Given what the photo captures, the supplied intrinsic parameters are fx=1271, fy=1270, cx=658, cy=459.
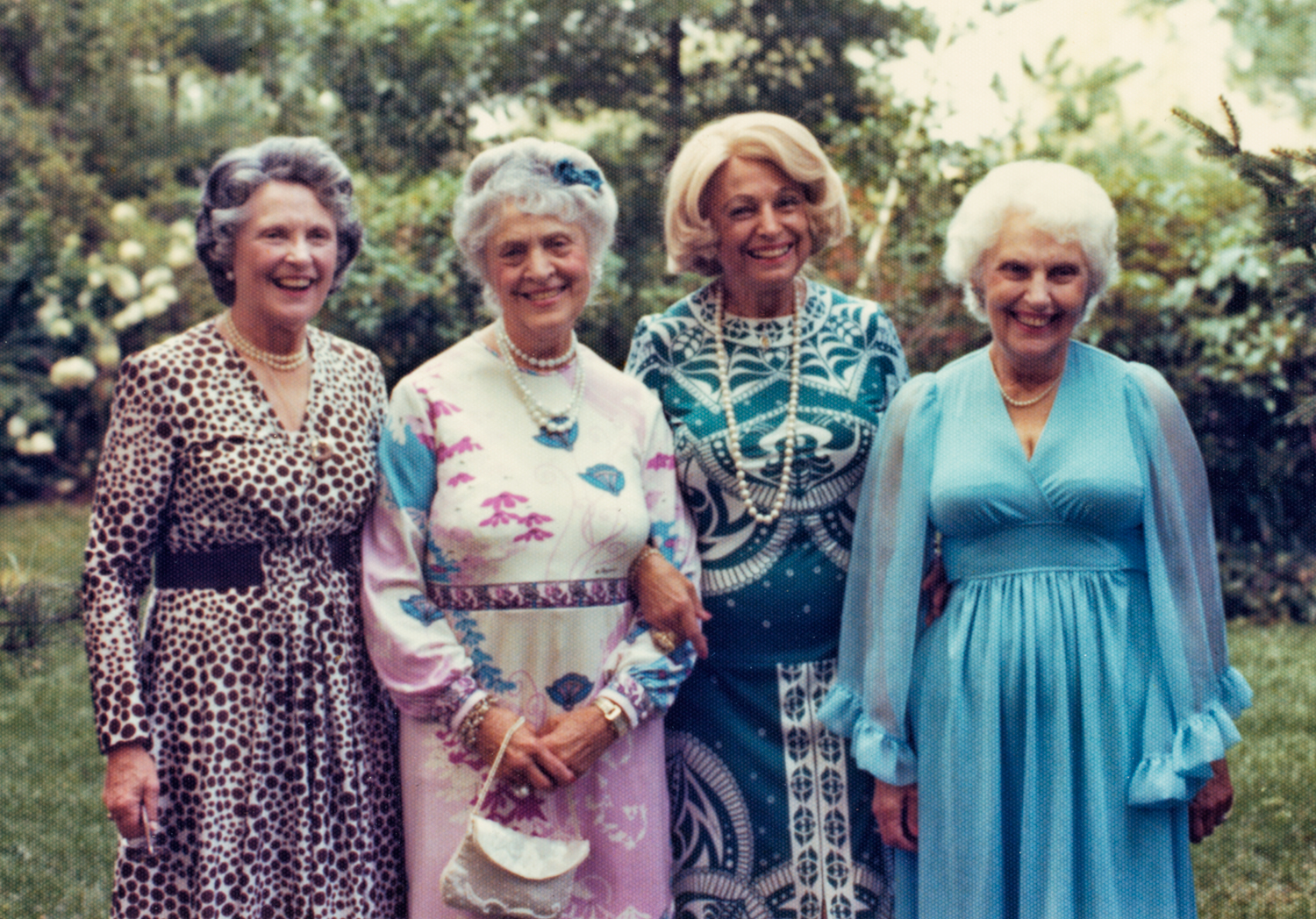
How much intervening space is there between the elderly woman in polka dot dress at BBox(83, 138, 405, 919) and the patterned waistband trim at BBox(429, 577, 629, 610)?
0.66 feet

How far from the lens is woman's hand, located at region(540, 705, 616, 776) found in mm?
2434

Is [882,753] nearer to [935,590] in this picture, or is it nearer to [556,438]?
[935,590]

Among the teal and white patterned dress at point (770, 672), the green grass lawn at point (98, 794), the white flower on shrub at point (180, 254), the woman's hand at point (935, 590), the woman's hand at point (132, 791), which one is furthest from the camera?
the white flower on shrub at point (180, 254)

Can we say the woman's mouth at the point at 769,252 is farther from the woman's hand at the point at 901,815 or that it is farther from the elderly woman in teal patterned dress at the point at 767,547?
the woman's hand at the point at 901,815

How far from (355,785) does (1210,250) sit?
5.99 meters

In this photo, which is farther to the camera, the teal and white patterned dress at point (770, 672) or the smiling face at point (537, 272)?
the teal and white patterned dress at point (770, 672)

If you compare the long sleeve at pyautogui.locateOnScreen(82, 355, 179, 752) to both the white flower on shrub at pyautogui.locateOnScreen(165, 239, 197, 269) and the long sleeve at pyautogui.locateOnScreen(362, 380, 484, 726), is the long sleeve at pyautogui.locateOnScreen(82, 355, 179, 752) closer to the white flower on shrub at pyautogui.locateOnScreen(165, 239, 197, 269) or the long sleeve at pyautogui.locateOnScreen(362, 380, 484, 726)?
the long sleeve at pyautogui.locateOnScreen(362, 380, 484, 726)

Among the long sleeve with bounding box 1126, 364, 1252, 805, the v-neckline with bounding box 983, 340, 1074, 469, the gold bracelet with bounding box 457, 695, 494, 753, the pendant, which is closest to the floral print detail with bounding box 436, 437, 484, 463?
the pendant

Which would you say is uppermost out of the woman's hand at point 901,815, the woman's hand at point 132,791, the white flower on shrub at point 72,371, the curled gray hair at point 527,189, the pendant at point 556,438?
the white flower on shrub at point 72,371

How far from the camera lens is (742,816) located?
2.77m

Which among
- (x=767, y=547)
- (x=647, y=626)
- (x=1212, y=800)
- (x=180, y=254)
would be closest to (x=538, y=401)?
(x=647, y=626)

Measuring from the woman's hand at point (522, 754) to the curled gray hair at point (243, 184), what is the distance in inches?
40.2

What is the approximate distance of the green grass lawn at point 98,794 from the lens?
153 inches

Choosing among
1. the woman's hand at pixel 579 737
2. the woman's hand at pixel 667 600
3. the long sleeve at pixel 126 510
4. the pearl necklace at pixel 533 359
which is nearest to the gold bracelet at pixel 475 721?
the woman's hand at pixel 579 737
